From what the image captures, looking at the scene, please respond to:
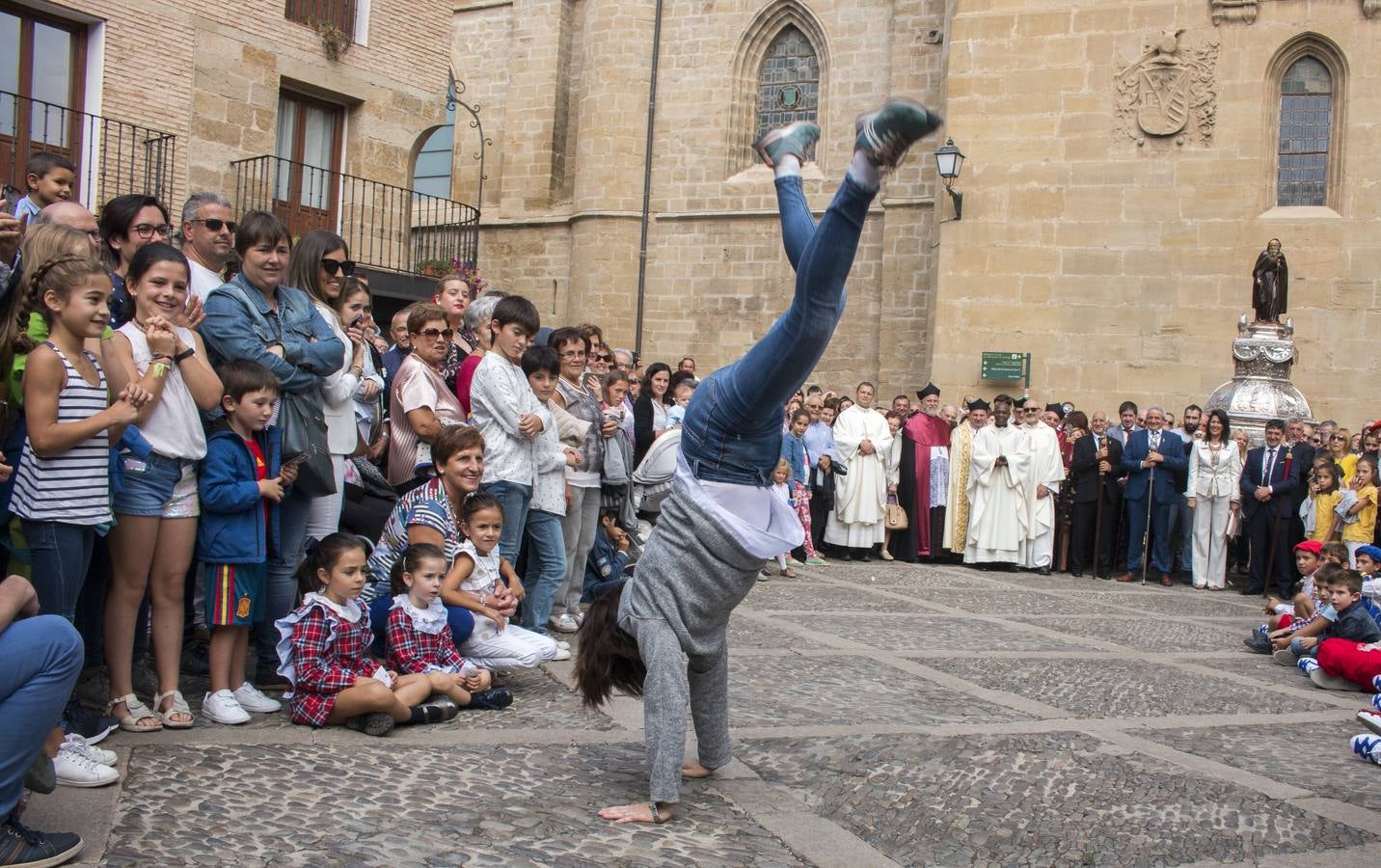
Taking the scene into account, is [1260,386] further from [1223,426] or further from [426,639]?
[426,639]

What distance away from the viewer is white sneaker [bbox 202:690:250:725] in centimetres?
499

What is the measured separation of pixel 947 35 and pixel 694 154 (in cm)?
598

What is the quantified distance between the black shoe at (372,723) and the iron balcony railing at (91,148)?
32.8 feet

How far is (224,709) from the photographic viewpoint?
5.00 m

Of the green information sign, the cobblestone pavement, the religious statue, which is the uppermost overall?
the religious statue

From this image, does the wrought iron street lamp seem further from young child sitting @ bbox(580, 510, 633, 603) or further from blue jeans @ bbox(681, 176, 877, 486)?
blue jeans @ bbox(681, 176, 877, 486)

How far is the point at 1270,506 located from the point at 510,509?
32.8 feet

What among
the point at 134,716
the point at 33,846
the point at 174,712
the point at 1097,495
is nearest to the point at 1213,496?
the point at 1097,495

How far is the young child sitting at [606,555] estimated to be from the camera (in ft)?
29.3

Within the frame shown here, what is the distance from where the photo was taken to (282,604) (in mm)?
5598

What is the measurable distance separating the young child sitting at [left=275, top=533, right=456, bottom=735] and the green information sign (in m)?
15.3

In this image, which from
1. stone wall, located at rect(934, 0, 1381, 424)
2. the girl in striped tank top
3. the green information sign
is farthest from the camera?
the green information sign

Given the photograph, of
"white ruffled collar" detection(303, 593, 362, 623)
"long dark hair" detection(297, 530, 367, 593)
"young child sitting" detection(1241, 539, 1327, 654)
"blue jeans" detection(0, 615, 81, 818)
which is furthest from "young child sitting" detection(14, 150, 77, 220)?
"young child sitting" detection(1241, 539, 1327, 654)

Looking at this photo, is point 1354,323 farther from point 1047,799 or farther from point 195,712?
point 195,712
